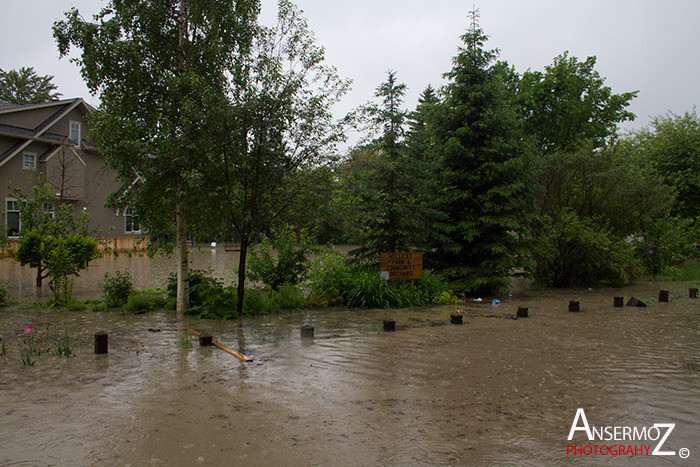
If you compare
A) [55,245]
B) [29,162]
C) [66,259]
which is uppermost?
[29,162]

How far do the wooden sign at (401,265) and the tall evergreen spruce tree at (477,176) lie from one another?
1635 mm

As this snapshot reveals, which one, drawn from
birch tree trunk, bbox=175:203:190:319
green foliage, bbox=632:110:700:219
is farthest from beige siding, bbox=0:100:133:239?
green foliage, bbox=632:110:700:219

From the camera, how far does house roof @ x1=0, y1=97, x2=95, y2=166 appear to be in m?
26.2

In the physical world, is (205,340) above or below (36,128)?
below

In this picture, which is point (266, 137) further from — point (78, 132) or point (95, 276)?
point (78, 132)

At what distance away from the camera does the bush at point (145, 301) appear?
1103 cm

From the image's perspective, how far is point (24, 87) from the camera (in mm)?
58000

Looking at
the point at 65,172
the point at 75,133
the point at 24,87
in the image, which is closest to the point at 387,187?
the point at 65,172

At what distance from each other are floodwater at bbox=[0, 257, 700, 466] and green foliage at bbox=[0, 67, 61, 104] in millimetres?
60428

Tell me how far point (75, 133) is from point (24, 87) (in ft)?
122

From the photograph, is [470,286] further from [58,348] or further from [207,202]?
[58,348]

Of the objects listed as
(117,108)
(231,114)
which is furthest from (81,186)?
(231,114)

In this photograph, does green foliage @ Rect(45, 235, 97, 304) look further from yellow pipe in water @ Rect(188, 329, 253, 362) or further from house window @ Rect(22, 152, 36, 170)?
house window @ Rect(22, 152, 36, 170)

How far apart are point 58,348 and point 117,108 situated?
5477mm
